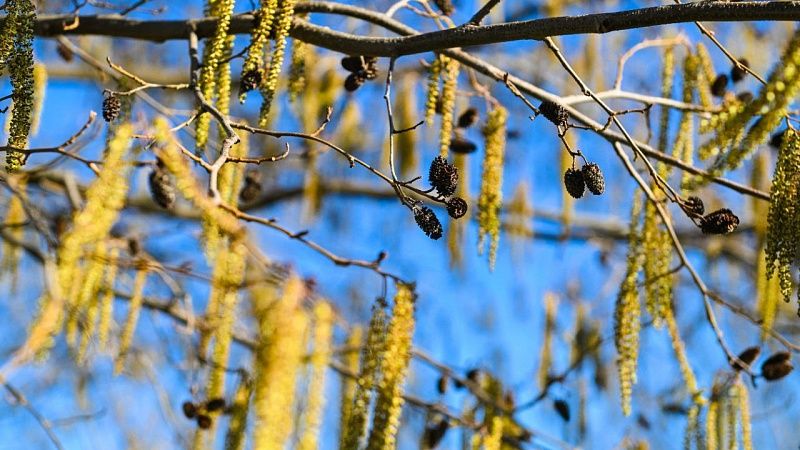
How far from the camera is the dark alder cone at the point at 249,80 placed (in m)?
1.85

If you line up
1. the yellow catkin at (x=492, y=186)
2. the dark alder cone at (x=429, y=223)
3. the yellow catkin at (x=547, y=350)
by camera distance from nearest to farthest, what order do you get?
the dark alder cone at (x=429, y=223)
the yellow catkin at (x=492, y=186)
the yellow catkin at (x=547, y=350)

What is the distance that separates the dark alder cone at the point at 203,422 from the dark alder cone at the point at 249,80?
955 mm

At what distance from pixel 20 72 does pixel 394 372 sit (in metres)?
0.83

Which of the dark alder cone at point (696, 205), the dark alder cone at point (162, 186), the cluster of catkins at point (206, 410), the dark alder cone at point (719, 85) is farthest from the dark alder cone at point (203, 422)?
the dark alder cone at point (719, 85)

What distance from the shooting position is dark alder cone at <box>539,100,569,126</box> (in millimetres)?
1879

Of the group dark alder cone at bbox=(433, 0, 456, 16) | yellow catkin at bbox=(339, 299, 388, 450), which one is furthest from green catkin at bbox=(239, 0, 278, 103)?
dark alder cone at bbox=(433, 0, 456, 16)

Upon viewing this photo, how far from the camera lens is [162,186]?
92.4 inches

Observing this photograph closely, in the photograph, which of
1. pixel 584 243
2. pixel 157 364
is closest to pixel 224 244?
pixel 157 364

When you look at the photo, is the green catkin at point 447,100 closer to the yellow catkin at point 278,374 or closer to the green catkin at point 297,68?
the green catkin at point 297,68

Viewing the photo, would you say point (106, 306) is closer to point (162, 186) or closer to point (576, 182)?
point (162, 186)

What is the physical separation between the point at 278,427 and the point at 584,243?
167 inches

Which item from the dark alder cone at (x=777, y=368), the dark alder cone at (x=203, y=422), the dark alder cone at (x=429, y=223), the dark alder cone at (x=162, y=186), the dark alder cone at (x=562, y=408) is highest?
the dark alder cone at (x=162, y=186)

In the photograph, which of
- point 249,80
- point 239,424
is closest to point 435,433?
Answer: point 239,424

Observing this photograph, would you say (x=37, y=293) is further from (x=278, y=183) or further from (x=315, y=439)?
(x=315, y=439)
